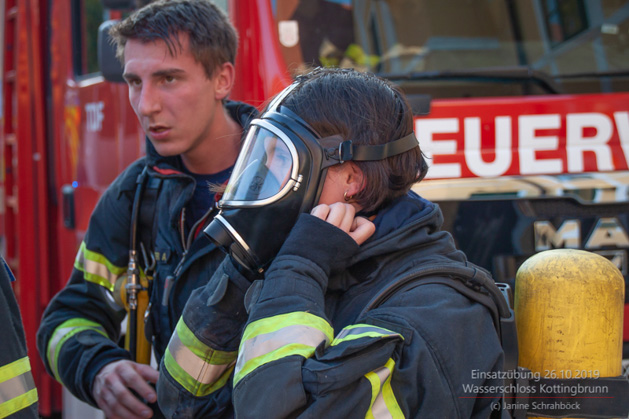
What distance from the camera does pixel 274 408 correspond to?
1.37 metres

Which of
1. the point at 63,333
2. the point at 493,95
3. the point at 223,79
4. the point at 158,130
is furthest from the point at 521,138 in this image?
the point at 63,333

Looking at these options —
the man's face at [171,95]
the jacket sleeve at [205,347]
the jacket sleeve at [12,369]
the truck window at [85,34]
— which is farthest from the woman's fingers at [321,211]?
the truck window at [85,34]

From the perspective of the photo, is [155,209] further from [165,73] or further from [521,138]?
[521,138]

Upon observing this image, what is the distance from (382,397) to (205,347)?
48 cm

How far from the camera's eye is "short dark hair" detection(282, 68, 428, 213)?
1.64 metres

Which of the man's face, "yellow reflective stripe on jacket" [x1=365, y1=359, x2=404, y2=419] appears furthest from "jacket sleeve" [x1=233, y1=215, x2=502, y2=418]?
the man's face

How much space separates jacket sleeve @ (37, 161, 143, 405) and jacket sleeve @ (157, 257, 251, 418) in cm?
56

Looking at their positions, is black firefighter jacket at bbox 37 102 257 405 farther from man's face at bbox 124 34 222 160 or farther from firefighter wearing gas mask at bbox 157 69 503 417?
firefighter wearing gas mask at bbox 157 69 503 417

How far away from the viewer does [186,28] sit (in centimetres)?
246

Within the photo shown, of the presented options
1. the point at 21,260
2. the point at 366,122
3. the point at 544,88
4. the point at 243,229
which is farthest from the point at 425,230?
the point at 21,260

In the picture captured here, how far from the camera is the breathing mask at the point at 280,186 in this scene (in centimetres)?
161

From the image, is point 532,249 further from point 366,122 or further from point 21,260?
point 21,260

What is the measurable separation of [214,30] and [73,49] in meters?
1.77

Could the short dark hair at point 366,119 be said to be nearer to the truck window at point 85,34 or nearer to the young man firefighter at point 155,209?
the young man firefighter at point 155,209
